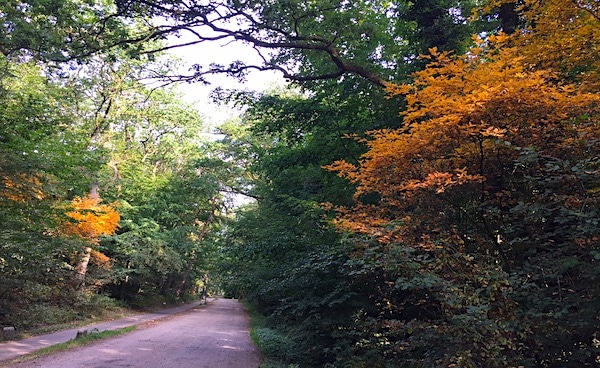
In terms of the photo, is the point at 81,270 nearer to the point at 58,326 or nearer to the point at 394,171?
the point at 58,326

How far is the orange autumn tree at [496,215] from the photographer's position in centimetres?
404

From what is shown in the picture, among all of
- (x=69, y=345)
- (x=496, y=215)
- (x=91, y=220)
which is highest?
(x=91, y=220)

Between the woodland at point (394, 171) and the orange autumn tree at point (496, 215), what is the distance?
3 centimetres

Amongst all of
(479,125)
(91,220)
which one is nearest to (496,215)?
(479,125)

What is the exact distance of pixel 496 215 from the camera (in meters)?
5.28

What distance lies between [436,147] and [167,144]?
26.1 metres

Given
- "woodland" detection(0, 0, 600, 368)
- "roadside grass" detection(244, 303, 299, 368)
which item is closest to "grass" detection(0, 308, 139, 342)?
"woodland" detection(0, 0, 600, 368)

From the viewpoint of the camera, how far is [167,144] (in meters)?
28.8

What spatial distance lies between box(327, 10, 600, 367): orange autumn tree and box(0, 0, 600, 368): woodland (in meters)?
0.03

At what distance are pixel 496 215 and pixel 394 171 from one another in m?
1.48

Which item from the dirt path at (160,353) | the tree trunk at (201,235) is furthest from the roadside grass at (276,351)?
the tree trunk at (201,235)

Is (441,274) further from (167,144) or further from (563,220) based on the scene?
(167,144)

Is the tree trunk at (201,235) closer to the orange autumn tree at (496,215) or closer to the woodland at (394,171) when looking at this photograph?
the woodland at (394,171)

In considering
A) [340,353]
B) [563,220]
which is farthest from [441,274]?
[340,353]
